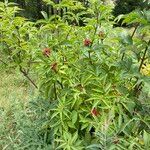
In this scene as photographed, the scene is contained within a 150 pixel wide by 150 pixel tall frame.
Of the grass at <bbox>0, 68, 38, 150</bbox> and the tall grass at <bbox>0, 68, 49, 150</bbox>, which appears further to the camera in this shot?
the grass at <bbox>0, 68, 38, 150</bbox>

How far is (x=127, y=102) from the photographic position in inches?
129

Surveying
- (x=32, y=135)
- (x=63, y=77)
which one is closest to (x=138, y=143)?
(x=63, y=77)

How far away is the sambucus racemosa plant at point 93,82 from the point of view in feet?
10.5

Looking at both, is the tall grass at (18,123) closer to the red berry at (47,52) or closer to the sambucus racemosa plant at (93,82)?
the sambucus racemosa plant at (93,82)

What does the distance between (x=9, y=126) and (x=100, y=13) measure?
2.11 m

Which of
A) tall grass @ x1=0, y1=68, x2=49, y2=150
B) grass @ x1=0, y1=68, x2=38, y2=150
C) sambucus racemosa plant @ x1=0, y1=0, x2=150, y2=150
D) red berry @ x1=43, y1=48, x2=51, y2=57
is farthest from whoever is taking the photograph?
grass @ x1=0, y1=68, x2=38, y2=150

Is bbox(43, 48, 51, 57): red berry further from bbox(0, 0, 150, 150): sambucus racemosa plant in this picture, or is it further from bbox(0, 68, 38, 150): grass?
bbox(0, 68, 38, 150): grass

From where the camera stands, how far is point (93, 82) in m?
3.39

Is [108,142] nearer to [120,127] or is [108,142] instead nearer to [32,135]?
[120,127]

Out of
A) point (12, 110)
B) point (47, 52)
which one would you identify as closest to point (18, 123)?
point (12, 110)

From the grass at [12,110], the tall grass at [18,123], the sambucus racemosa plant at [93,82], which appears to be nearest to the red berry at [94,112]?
the sambucus racemosa plant at [93,82]

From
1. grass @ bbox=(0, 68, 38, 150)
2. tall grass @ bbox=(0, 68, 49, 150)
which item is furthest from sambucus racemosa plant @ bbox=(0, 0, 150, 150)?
grass @ bbox=(0, 68, 38, 150)

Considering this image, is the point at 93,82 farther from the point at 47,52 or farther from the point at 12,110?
the point at 12,110

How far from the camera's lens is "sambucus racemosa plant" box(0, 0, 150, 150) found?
10.5 ft
